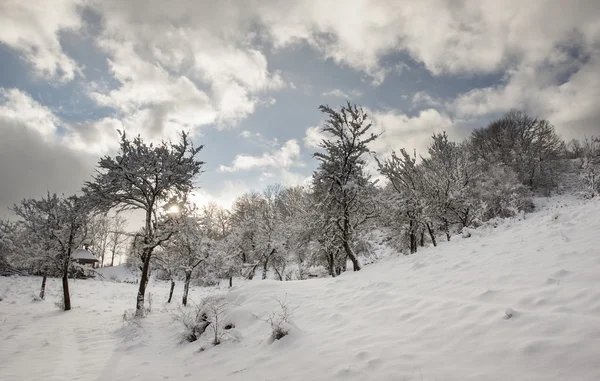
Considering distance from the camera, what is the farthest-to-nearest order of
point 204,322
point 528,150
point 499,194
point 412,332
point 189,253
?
1. point 528,150
2. point 499,194
3. point 189,253
4. point 204,322
5. point 412,332

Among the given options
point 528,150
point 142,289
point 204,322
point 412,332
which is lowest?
point 204,322

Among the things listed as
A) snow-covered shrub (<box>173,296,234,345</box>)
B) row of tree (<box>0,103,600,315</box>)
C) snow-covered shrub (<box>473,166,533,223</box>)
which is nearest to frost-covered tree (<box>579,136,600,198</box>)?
row of tree (<box>0,103,600,315</box>)

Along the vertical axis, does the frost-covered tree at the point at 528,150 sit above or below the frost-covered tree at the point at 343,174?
above

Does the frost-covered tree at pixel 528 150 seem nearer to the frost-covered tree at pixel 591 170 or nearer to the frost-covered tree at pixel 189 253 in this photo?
the frost-covered tree at pixel 591 170

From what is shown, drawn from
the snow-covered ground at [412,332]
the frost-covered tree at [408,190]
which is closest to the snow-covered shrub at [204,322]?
the snow-covered ground at [412,332]

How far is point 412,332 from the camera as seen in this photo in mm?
4727

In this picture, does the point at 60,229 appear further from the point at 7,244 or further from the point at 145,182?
the point at 7,244

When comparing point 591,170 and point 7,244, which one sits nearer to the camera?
point 591,170

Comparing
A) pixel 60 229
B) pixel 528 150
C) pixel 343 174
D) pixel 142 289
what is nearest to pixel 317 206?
pixel 343 174

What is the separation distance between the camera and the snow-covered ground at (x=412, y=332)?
11.4 feet

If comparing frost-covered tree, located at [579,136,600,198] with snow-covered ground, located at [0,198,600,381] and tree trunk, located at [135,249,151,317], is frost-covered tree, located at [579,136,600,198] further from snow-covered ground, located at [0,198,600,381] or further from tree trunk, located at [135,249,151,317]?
tree trunk, located at [135,249,151,317]

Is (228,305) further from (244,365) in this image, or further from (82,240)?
(82,240)

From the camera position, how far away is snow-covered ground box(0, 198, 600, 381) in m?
3.48

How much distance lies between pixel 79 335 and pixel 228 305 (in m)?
7.48
